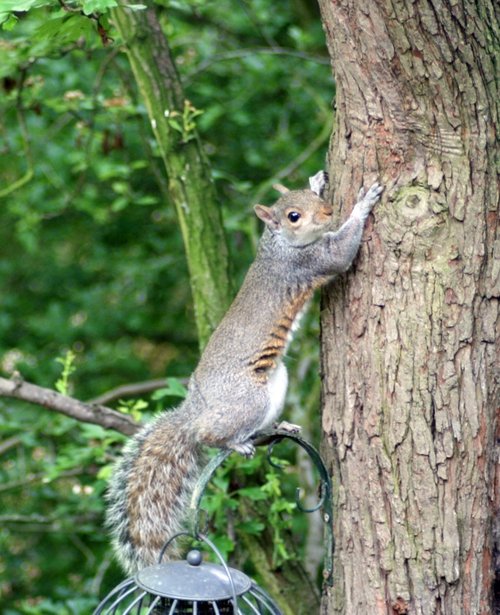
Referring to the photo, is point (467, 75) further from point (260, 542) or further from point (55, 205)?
point (55, 205)

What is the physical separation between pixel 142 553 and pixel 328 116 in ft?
6.40

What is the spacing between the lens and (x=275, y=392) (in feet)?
7.59

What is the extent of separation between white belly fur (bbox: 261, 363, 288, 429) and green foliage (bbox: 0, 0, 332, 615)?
0.64 meters

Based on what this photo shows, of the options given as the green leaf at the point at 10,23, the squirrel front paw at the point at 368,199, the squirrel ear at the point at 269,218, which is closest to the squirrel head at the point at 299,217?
the squirrel ear at the point at 269,218

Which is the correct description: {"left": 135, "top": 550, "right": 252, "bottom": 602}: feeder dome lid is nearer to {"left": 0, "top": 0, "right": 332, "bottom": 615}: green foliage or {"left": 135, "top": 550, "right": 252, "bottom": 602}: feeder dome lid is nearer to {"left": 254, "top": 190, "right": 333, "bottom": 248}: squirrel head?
{"left": 254, "top": 190, "right": 333, "bottom": 248}: squirrel head

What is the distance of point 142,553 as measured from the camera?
2070mm

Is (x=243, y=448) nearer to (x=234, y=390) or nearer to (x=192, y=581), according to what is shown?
(x=234, y=390)

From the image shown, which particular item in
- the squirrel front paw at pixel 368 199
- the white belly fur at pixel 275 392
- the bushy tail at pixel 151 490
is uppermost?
the squirrel front paw at pixel 368 199

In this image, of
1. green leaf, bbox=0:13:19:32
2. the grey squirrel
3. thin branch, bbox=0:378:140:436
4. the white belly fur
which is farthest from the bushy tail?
green leaf, bbox=0:13:19:32

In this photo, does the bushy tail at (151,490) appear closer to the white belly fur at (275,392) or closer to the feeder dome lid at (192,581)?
the white belly fur at (275,392)

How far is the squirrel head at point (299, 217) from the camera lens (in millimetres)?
2152

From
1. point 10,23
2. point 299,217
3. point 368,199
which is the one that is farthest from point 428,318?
point 10,23

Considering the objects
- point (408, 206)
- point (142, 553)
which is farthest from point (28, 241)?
point (408, 206)

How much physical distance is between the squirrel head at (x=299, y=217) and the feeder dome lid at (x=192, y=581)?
33.4 inches
